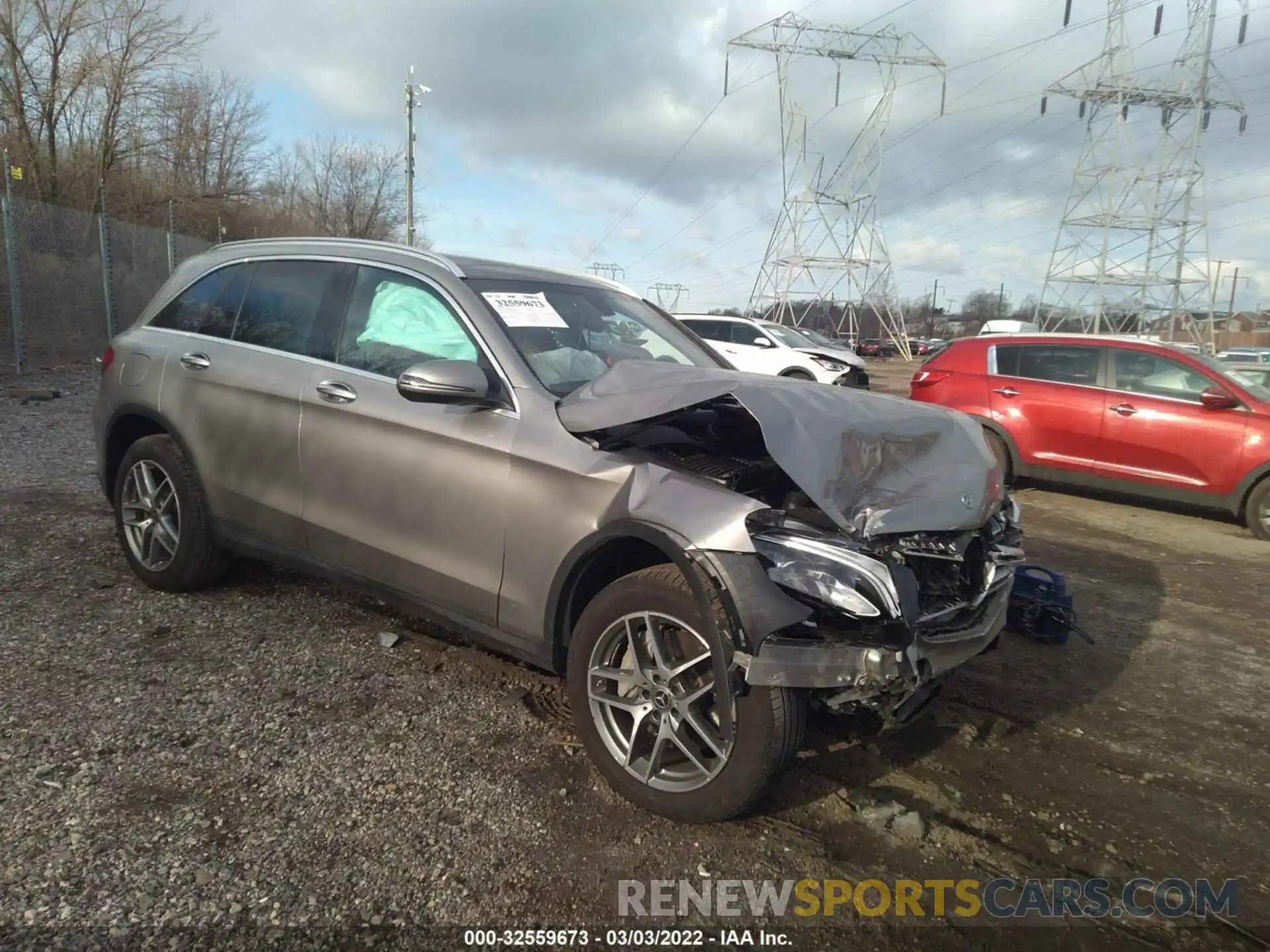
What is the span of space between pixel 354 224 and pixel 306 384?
44450 mm

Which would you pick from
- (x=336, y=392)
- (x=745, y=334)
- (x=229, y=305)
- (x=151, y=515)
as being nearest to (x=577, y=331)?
(x=336, y=392)

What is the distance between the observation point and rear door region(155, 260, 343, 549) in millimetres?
3693

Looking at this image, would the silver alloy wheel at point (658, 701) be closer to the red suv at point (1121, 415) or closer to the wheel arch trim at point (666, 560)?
the wheel arch trim at point (666, 560)

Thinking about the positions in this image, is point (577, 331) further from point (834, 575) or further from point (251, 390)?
point (834, 575)

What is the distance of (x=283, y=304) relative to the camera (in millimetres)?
3922

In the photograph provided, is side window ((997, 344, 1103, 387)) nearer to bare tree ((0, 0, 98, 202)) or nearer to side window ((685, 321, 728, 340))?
side window ((685, 321, 728, 340))

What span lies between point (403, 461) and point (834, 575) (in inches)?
71.6

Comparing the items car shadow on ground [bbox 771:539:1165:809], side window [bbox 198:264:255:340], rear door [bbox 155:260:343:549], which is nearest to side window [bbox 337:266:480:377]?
rear door [bbox 155:260:343:549]

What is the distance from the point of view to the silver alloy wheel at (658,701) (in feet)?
8.34

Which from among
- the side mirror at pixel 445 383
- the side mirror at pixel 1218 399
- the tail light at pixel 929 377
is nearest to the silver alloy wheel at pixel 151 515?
the side mirror at pixel 445 383

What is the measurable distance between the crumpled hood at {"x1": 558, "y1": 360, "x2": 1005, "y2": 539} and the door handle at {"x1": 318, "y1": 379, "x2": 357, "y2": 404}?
1.07m

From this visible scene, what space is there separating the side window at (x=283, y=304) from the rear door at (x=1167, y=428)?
738cm

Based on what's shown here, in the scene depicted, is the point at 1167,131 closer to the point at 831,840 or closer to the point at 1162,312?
the point at 1162,312

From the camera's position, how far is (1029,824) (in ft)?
9.05
